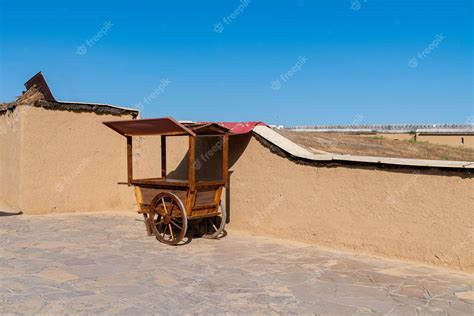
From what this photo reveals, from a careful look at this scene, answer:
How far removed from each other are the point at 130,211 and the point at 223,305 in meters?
7.61

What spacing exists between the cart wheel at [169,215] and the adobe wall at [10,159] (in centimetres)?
456

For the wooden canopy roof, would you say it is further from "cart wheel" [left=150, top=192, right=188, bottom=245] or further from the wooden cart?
"cart wheel" [left=150, top=192, right=188, bottom=245]

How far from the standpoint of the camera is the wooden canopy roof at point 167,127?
25.0 feet

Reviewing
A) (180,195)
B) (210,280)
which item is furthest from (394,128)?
(210,280)

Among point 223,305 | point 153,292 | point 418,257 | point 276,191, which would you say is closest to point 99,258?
point 153,292

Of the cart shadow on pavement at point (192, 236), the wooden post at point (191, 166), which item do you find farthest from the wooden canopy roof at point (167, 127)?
the cart shadow on pavement at point (192, 236)

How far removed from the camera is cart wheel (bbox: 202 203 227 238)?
336 inches

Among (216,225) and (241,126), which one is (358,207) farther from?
(216,225)

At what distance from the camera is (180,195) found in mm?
7977

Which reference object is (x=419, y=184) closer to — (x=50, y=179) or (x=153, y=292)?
(x=153, y=292)

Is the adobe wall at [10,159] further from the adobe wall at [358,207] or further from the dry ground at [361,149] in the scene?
the dry ground at [361,149]

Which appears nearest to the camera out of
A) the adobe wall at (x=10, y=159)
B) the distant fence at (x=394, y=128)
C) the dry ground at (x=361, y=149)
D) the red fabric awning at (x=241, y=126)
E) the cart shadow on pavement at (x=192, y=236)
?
the cart shadow on pavement at (x=192, y=236)

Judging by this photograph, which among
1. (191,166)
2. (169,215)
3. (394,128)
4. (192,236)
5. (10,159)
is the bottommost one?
(192,236)

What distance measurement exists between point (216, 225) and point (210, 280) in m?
3.24
